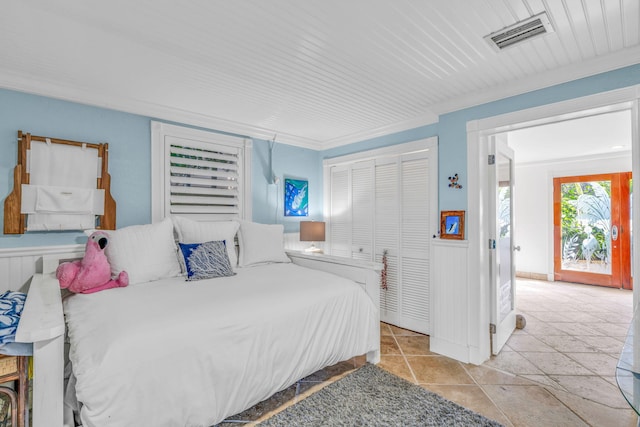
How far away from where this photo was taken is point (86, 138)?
260 centimetres

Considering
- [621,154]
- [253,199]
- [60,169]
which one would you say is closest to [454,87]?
[253,199]

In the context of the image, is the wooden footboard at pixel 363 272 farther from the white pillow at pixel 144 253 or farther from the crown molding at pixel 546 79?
the crown molding at pixel 546 79

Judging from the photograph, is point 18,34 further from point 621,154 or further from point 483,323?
point 621,154

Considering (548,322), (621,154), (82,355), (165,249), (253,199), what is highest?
(621,154)

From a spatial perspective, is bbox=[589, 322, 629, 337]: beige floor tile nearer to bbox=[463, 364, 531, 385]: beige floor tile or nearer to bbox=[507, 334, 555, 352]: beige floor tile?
bbox=[507, 334, 555, 352]: beige floor tile

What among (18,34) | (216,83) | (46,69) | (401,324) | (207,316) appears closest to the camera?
(207,316)

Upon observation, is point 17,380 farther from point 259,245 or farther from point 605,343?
point 605,343

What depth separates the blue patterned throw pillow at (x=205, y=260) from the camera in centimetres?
241

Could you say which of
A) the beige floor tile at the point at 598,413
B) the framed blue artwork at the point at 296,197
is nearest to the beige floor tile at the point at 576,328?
the beige floor tile at the point at 598,413

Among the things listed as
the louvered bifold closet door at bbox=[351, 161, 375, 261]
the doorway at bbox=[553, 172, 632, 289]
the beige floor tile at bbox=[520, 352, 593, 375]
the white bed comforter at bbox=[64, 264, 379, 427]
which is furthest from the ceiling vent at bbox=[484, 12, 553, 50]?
the doorway at bbox=[553, 172, 632, 289]

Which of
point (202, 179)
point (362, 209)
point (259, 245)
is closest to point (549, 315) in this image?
point (362, 209)

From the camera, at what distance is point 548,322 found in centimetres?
362

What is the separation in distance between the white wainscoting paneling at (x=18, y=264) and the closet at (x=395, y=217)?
120 inches

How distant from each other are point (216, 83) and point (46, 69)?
1.17m
